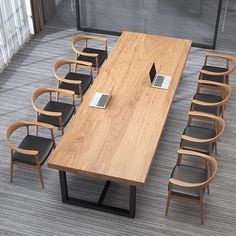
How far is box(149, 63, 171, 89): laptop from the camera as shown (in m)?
6.20

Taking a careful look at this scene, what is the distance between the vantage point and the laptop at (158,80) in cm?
620

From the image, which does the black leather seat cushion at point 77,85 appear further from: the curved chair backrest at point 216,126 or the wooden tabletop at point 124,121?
the curved chair backrest at point 216,126

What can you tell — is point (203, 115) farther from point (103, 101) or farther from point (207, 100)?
point (103, 101)

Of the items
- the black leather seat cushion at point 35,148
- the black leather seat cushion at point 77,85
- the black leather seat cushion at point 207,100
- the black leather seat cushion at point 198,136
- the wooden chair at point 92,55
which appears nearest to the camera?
the black leather seat cushion at point 35,148

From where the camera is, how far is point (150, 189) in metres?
5.79

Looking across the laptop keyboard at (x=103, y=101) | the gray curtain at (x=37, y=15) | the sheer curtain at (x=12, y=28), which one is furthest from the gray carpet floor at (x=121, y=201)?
the gray curtain at (x=37, y=15)

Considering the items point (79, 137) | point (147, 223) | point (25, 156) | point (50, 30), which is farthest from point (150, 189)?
point (50, 30)

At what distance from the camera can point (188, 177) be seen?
17.5 ft

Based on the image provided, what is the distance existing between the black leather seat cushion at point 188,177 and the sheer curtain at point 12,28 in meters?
3.82

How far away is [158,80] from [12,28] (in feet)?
→ 10.4

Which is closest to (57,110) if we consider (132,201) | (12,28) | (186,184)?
(132,201)

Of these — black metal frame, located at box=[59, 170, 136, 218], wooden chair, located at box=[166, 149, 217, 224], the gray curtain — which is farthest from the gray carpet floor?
the gray curtain

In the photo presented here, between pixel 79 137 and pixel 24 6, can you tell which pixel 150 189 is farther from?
pixel 24 6

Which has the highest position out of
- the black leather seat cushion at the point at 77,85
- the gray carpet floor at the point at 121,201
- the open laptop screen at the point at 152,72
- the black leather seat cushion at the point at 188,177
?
the open laptop screen at the point at 152,72
